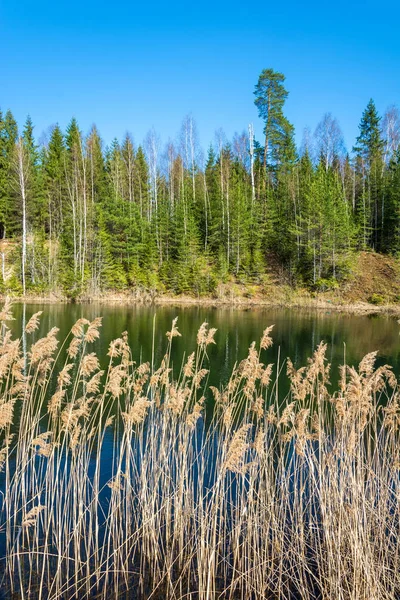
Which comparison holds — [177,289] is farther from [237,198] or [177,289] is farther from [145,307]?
[237,198]

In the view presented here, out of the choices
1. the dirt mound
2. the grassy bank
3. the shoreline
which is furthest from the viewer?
the dirt mound

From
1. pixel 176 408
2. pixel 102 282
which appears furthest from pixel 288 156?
pixel 176 408

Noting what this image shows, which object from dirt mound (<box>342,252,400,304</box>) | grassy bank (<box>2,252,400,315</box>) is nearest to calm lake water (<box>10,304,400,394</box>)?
grassy bank (<box>2,252,400,315</box>)

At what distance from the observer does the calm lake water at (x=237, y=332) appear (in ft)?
58.7

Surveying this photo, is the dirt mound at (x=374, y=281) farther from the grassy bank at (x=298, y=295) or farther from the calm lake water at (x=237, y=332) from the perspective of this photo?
the calm lake water at (x=237, y=332)

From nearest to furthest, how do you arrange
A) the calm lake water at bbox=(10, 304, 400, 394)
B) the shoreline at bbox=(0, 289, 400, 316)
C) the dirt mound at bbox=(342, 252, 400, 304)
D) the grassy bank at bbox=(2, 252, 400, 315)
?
the calm lake water at bbox=(10, 304, 400, 394)
the shoreline at bbox=(0, 289, 400, 316)
the grassy bank at bbox=(2, 252, 400, 315)
the dirt mound at bbox=(342, 252, 400, 304)

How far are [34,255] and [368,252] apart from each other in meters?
35.5

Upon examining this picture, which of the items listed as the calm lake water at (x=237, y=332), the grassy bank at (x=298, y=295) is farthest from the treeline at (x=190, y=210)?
the calm lake water at (x=237, y=332)

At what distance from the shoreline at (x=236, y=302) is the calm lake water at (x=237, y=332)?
3.03 m

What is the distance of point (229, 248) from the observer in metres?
45.2

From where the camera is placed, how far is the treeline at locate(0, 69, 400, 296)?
41656 millimetres

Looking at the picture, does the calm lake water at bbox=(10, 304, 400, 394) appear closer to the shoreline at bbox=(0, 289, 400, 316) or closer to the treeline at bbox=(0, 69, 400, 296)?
the shoreline at bbox=(0, 289, 400, 316)

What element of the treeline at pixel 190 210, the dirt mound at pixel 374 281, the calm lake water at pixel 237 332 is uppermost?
the treeline at pixel 190 210

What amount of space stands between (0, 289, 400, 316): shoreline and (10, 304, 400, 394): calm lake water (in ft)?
9.94
